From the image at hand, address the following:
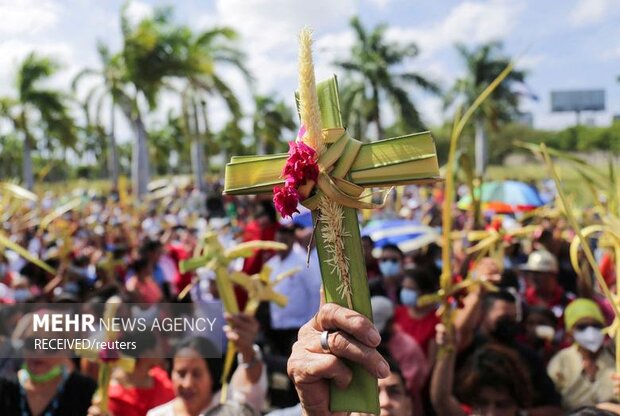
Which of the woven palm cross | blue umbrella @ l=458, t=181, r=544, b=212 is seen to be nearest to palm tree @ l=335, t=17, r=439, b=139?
blue umbrella @ l=458, t=181, r=544, b=212

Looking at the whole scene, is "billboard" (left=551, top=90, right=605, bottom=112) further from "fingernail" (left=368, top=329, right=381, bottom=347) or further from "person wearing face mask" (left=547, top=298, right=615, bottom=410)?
"fingernail" (left=368, top=329, right=381, bottom=347)

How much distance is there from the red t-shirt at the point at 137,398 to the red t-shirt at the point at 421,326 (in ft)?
5.09

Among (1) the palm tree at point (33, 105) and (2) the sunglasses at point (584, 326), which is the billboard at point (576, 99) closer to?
(1) the palm tree at point (33, 105)

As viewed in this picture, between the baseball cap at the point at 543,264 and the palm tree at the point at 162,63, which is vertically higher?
the palm tree at the point at 162,63

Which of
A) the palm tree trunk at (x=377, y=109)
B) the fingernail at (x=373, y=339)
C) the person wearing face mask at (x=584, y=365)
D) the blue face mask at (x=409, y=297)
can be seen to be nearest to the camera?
the fingernail at (x=373, y=339)

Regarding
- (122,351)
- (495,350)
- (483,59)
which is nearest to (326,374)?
(122,351)

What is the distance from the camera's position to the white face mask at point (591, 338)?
3.53m

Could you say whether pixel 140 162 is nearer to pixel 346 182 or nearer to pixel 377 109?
pixel 377 109

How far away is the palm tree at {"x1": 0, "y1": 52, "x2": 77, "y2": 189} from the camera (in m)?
24.0

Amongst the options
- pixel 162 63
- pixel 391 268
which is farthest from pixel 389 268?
pixel 162 63

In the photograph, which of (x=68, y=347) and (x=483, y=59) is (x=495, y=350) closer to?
(x=68, y=347)

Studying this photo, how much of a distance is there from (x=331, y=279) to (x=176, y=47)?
67.3 feet

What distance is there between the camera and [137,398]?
3.26 meters

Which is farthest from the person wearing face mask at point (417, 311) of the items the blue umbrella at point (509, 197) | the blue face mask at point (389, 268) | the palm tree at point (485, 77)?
the palm tree at point (485, 77)
